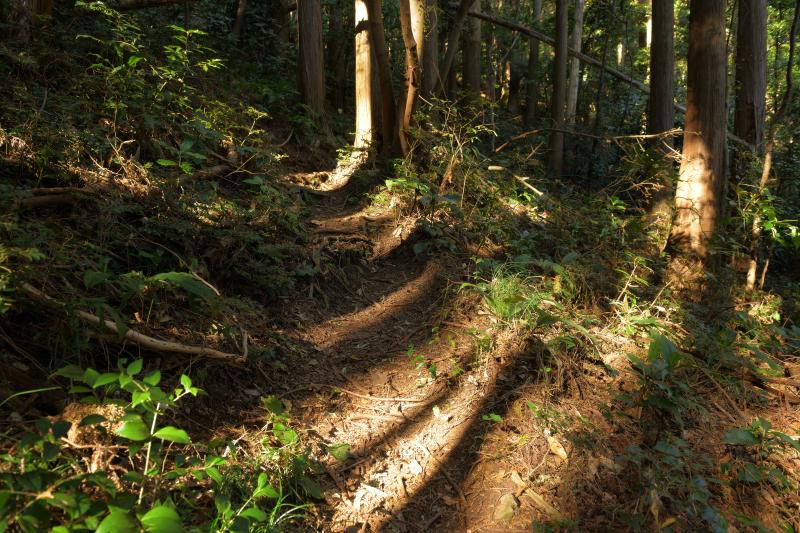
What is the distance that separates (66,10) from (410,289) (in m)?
5.68

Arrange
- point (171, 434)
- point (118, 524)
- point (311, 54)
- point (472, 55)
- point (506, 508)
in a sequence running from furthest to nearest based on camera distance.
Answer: point (472, 55) < point (311, 54) < point (506, 508) < point (171, 434) < point (118, 524)

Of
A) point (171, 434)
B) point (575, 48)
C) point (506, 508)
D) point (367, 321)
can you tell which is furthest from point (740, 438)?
point (575, 48)

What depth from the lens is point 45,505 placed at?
5.50ft

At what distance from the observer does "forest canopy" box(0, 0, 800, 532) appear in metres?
2.44

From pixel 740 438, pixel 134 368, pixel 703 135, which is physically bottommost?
pixel 740 438

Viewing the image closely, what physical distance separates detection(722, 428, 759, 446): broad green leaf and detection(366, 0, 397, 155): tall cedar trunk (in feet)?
17.8

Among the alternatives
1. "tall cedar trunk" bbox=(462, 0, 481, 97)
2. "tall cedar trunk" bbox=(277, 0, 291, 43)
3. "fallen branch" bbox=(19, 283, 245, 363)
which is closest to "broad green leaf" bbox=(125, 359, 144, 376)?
"fallen branch" bbox=(19, 283, 245, 363)

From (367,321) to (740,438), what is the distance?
287cm

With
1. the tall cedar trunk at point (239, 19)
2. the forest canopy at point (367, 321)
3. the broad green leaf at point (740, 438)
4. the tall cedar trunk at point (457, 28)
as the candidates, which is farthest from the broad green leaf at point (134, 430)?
the tall cedar trunk at point (239, 19)

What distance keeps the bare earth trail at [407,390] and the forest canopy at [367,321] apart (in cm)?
2

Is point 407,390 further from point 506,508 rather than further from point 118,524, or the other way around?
point 118,524

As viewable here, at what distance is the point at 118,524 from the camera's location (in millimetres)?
1644

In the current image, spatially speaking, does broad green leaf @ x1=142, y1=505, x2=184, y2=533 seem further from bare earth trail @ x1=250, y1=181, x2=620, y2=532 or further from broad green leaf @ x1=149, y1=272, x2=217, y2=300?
broad green leaf @ x1=149, y1=272, x2=217, y2=300

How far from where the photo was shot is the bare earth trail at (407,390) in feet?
9.03
